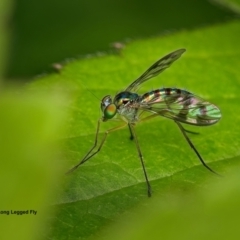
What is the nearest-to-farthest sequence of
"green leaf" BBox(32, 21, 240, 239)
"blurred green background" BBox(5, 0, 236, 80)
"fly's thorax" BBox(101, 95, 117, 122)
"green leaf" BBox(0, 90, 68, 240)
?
"green leaf" BBox(0, 90, 68, 240) → "green leaf" BBox(32, 21, 240, 239) → "fly's thorax" BBox(101, 95, 117, 122) → "blurred green background" BBox(5, 0, 236, 80)

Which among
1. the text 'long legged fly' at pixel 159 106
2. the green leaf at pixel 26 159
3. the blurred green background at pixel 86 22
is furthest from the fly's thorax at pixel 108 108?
the green leaf at pixel 26 159

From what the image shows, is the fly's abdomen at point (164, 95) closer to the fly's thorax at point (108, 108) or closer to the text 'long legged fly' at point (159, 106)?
the text 'long legged fly' at point (159, 106)

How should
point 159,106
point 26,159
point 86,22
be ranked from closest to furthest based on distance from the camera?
point 26,159, point 159,106, point 86,22

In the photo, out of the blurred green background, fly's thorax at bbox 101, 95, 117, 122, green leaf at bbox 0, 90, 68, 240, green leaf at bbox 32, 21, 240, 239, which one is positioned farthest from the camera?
the blurred green background

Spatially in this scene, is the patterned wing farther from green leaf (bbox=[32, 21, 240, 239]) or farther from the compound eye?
the compound eye

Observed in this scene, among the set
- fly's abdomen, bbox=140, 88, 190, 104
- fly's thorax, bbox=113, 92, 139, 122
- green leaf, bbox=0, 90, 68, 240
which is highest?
green leaf, bbox=0, 90, 68, 240

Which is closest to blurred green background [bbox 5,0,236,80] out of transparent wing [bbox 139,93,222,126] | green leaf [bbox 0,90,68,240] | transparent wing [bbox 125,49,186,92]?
transparent wing [bbox 125,49,186,92]

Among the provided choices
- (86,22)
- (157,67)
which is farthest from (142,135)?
(86,22)

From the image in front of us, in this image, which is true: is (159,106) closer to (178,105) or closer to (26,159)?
(178,105)
